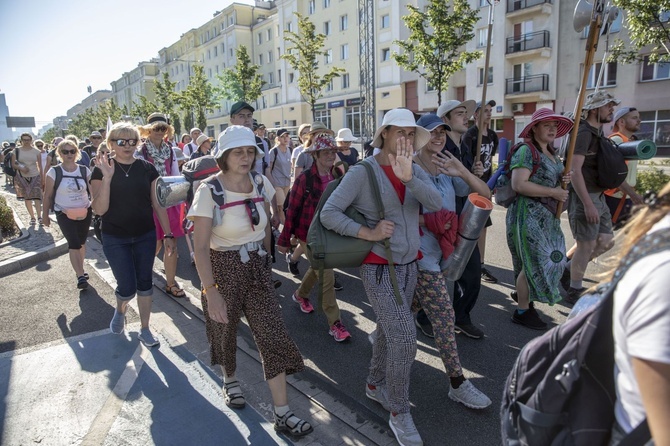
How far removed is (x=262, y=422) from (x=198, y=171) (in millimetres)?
1921

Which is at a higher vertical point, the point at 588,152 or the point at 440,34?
the point at 440,34

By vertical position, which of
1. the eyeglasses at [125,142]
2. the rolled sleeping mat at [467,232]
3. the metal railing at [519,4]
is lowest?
the rolled sleeping mat at [467,232]

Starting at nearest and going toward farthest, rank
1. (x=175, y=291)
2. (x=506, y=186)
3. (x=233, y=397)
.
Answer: (x=233, y=397) → (x=506, y=186) → (x=175, y=291)

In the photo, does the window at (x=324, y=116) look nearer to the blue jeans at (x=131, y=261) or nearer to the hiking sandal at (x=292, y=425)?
the blue jeans at (x=131, y=261)

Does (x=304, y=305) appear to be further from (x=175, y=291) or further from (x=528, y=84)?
(x=528, y=84)

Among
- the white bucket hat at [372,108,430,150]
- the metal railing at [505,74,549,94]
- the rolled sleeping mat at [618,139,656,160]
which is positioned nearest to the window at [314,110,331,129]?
the metal railing at [505,74,549,94]

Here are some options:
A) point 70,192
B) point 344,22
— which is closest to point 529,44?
point 344,22

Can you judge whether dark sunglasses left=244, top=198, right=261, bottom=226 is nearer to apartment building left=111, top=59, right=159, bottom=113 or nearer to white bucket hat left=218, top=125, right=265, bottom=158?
white bucket hat left=218, top=125, right=265, bottom=158

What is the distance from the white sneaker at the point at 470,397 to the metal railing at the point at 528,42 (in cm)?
3085

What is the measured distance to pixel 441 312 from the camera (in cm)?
307

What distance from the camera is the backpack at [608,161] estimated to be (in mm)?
4598

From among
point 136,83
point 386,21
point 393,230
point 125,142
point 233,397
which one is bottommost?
point 233,397

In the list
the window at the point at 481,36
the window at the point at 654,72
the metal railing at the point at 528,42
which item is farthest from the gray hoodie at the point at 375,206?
the window at the point at 481,36

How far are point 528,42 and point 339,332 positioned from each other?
102ft
